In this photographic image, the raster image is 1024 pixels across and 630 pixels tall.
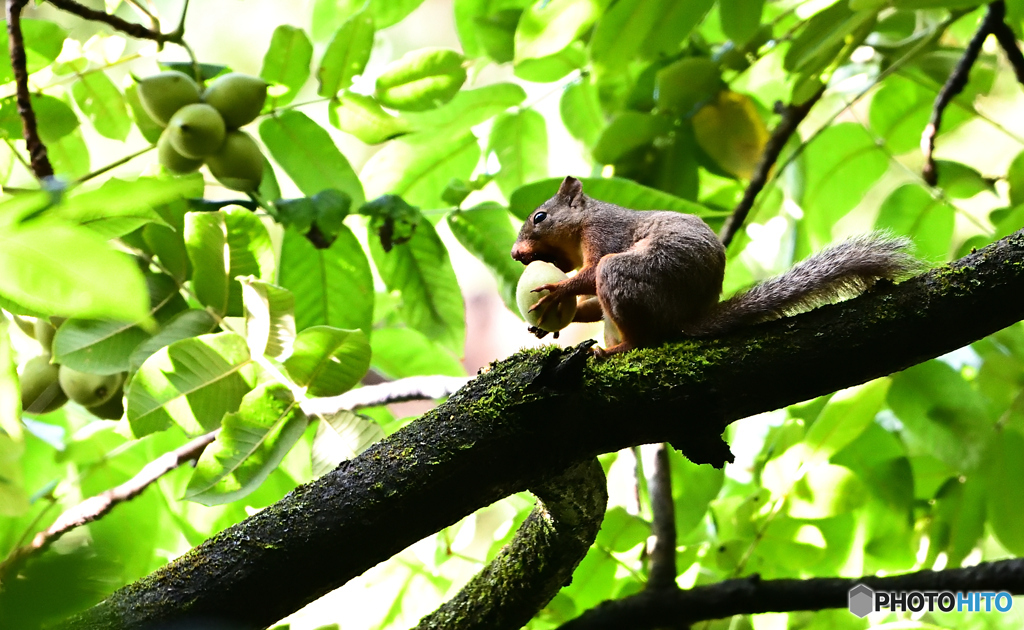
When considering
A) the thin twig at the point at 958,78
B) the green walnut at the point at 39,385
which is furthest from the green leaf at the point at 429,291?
the thin twig at the point at 958,78

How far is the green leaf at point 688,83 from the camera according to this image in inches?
72.2

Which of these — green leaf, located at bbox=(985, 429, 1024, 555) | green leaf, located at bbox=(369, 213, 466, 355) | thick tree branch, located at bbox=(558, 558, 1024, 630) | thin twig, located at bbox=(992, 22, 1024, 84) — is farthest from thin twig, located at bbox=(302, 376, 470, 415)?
thin twig, located at bbox=(992, 22, 1024, 84)

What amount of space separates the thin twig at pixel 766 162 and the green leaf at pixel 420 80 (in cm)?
66

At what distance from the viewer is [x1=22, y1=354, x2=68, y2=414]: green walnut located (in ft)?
4.81

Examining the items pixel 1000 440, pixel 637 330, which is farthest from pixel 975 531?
pixel 637 330

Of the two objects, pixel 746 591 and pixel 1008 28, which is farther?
pixel 1008 28

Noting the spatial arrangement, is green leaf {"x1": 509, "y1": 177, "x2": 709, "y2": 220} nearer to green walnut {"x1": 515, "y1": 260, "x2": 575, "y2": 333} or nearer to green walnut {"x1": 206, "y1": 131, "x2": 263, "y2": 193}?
green walnut {"x1": 515, "y1": 260, "x2": 575, "y2": 333}

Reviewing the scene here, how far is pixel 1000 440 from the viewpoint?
1527 mm

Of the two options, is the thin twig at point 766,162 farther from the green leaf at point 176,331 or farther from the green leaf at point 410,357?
the green leaf at point 176,331

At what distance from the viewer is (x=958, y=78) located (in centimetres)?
181

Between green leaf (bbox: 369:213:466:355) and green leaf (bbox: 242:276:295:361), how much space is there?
0.38 m

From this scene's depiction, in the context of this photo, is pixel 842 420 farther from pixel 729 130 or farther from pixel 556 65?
pixel 556 65

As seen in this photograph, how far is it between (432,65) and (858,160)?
1.15 m

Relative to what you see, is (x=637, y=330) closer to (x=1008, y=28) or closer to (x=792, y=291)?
(x=792, y=291)
